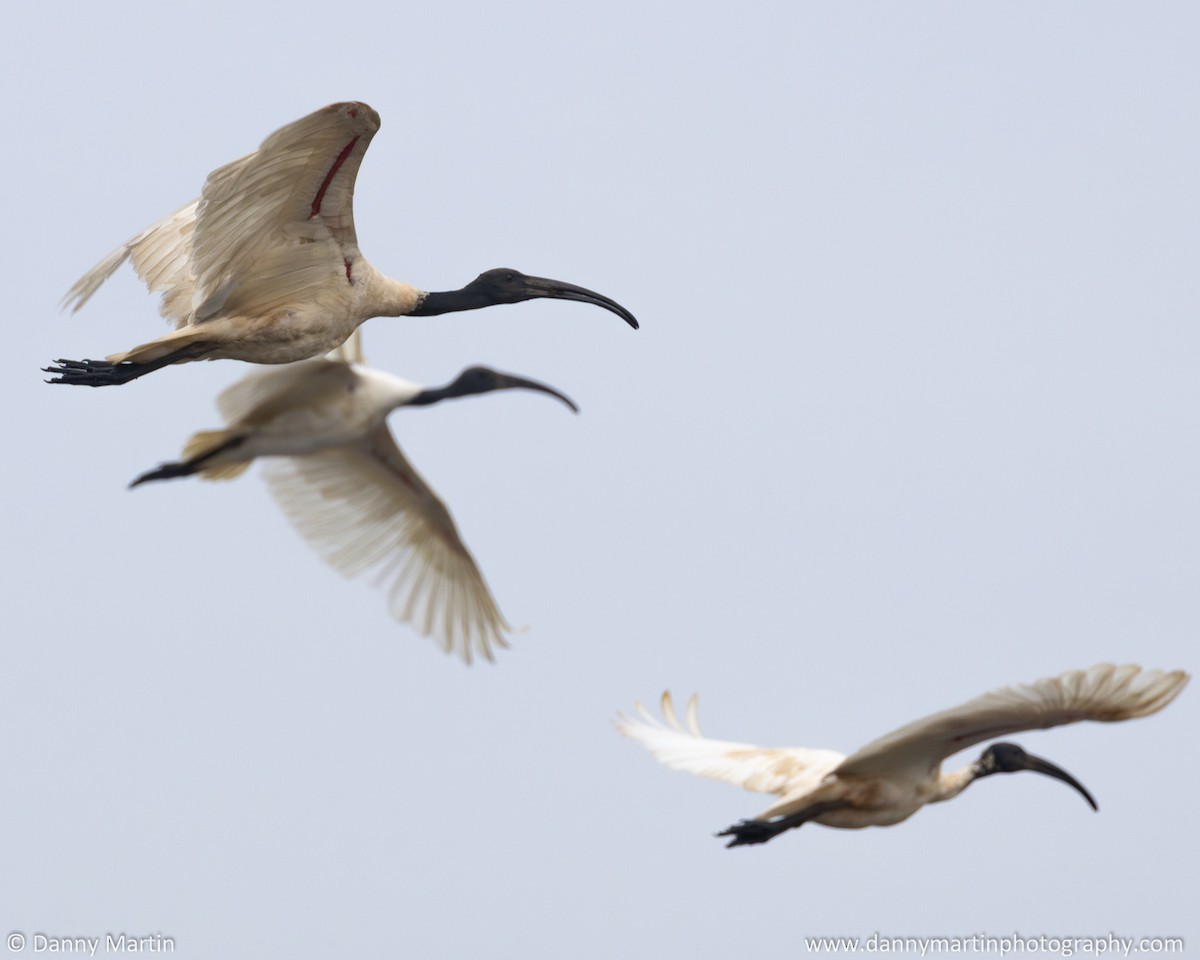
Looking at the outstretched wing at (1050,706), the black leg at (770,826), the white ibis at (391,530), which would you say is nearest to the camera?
the outstretched wing at (1050,706)

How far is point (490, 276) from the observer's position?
65.3ft

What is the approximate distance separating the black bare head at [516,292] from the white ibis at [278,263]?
1475 millimetres

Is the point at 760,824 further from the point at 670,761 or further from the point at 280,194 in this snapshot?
the point at 280,194

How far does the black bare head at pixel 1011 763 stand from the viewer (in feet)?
57.3

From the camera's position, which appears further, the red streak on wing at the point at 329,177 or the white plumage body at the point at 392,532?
the white plumage body at the point at 392,532

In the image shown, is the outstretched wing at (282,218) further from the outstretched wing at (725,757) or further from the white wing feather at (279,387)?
the outstretched wing at (725,757)

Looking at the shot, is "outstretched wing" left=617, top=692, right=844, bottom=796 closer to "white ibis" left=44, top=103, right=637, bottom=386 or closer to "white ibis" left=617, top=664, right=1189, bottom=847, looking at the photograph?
"white ibis" left=617, top=664, right=1189, bottom=847

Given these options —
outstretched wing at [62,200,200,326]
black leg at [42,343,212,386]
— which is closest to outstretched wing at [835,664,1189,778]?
black leg at [42,343,212,386]

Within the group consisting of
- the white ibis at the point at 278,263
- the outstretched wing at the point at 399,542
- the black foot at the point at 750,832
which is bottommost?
the black foot at the point at 750,832

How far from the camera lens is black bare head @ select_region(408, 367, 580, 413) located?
1730 centimetres

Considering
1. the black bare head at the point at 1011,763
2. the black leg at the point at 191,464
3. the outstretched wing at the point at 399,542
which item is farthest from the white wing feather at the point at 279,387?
the black bare head at the point at 1011,763

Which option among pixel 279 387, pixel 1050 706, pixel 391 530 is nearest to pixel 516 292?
pixel 391 530

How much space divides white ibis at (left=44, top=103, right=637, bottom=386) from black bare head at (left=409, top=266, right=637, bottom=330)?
1475mm

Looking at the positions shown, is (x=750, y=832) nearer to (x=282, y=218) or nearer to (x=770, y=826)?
(x=770, y=826)
